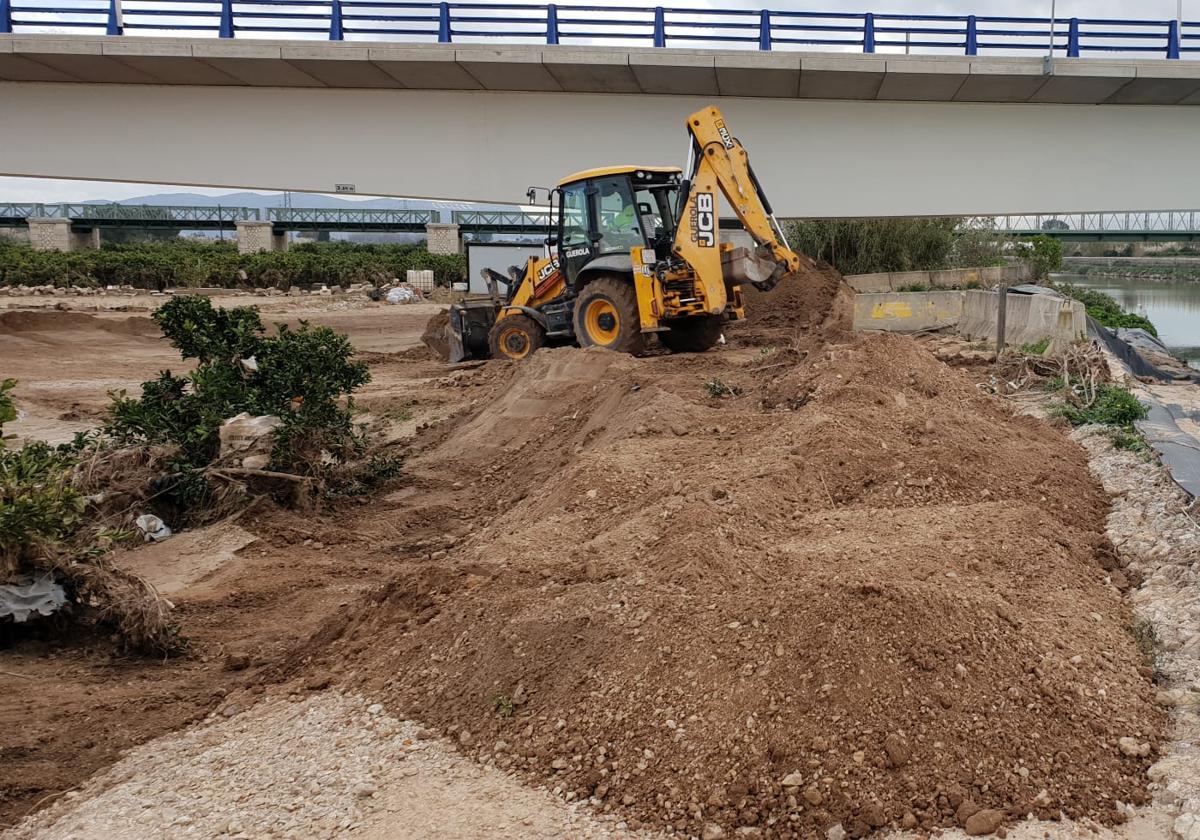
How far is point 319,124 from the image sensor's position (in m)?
16.6

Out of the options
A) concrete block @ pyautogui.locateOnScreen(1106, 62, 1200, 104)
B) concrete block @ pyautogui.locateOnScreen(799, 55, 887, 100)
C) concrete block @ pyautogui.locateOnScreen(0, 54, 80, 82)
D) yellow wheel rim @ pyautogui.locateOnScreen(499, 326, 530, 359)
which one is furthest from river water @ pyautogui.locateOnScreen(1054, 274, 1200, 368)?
concrete block @ pyautogui.locateOnScreen(0, 54, 80, 82)

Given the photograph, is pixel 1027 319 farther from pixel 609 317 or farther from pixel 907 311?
pixel 609 317

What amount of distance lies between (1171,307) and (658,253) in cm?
3279

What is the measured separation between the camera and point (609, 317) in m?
12.9

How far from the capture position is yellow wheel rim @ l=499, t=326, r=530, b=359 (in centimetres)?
1445

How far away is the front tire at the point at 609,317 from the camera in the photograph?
41.1 ft

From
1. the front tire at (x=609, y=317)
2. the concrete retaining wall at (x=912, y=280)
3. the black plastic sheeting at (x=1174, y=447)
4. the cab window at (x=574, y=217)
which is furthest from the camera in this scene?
the concrete retaining wall at (x=912, y=280)

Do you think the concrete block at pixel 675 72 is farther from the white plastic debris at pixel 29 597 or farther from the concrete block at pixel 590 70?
the white plastic debris at pixel 29 597

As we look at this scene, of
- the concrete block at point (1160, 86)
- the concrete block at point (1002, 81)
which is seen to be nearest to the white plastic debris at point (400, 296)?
the concrete block at point (1002, 81)

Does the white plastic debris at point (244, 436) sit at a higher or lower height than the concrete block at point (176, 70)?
lower

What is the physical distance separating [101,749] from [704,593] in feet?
9.04

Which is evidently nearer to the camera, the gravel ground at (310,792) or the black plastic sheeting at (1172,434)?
the gravel ground at (310,792)

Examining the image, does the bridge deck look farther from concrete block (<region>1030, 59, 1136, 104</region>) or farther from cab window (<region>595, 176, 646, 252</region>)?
cab window (<region>595, 176, 646, 252</region>)

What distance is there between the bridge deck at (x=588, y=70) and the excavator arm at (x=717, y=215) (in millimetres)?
3623
